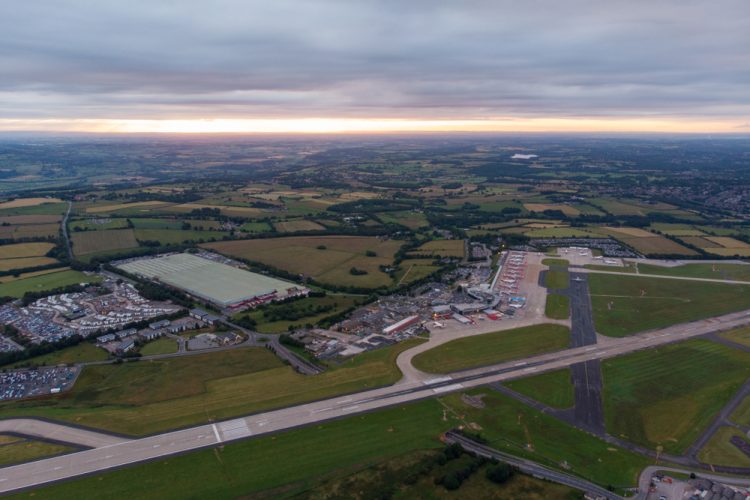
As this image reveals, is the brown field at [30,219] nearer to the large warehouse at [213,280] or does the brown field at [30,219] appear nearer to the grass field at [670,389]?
the large warehouse at [213,280]

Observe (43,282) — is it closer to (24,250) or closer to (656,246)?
(24,250)

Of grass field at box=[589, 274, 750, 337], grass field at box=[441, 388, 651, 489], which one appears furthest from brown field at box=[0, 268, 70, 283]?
grass field at box=[589, 274, 750, 337]

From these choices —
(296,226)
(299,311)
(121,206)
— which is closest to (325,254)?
(296,226)

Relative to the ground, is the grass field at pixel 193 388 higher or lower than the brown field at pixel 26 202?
lower

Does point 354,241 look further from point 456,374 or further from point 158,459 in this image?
point 158,459

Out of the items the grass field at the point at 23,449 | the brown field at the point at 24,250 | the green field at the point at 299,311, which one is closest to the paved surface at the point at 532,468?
the green field at the point at 299,311

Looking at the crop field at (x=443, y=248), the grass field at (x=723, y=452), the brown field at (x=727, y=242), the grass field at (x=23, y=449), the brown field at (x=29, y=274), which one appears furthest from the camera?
the brown field at (x=727, y=242)
